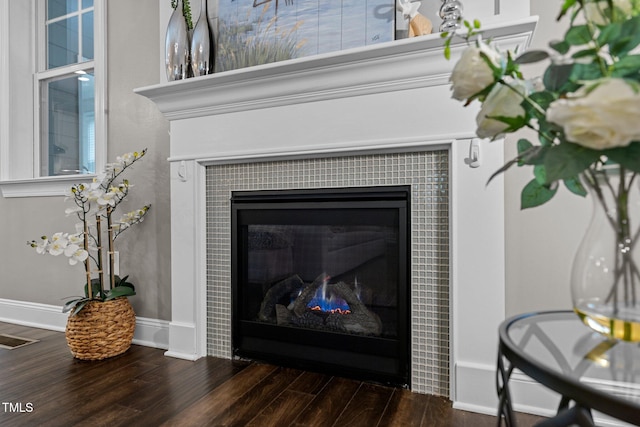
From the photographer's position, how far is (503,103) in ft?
1.82

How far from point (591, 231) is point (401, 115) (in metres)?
1.02

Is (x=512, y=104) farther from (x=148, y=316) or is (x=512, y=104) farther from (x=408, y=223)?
(x=148, y=316)

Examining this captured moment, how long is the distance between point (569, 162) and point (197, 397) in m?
1.53

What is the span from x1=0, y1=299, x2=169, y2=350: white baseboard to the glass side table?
6.25ft

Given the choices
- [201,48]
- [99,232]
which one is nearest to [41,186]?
[99,232]

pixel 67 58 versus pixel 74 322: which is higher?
pixel 67 58

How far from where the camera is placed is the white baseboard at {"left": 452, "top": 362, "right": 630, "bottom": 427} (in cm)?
138

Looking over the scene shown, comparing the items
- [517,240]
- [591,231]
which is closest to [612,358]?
[591,231]

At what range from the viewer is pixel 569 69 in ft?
1.80

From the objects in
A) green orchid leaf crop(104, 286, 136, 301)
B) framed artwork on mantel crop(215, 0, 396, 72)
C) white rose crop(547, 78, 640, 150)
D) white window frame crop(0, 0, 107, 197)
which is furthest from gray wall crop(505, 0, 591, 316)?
white window frame crop(0, 0, 107, 197)

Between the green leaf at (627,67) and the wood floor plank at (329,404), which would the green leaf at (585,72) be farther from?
the wood floor plank at (329,404)

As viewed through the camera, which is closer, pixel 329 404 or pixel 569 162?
pixel 569 162

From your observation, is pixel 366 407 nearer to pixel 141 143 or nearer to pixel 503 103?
pixel 503 103

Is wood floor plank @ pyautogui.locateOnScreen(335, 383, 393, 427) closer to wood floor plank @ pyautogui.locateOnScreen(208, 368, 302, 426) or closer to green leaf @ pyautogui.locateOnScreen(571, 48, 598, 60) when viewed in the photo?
wood floor plank @ pyautogui.locateOnScreen(208, 368, 302, 426)
